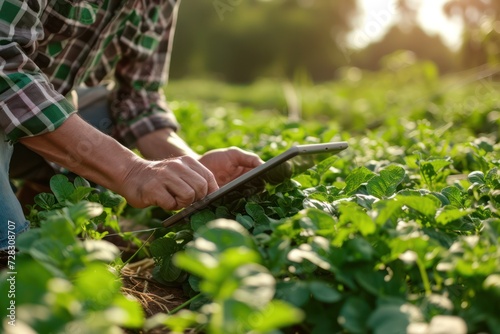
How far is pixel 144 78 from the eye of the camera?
278 centimetres

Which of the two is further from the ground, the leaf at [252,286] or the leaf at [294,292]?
the leaf at [252,286]

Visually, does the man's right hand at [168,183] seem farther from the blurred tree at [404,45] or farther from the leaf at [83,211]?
the blurred tree at [404,45]

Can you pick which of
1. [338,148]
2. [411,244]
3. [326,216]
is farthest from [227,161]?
[411,244]

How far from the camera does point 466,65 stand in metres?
6.82

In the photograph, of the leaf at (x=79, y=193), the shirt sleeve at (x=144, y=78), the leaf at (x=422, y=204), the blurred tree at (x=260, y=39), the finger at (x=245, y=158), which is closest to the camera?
the leaf at (x=422, y=204)

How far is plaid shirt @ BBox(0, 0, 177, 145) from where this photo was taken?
5.65ft

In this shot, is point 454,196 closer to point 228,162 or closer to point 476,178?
point 476,178

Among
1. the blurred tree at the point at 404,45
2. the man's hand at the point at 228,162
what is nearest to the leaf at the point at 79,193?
the man's hand at the point at 228,162

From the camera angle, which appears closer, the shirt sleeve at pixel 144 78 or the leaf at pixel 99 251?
the leaf at pixel 99 251

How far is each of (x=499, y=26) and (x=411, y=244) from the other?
413 cm

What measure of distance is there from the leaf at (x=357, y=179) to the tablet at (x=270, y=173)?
0.34 feet

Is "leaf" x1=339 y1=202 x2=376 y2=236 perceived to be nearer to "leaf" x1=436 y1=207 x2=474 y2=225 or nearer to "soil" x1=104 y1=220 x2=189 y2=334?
"leaf" x1=436 y1=207 x2=474 y2=225

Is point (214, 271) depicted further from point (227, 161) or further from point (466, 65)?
point (466, 65)

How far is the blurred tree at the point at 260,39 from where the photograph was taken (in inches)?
913
